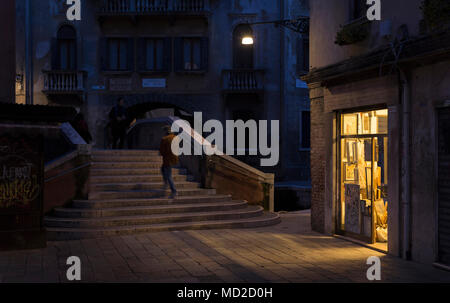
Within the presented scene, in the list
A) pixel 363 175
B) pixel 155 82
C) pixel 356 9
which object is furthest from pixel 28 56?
pixel 363 175

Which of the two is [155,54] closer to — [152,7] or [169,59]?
[169,59]

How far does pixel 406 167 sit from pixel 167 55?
1711 centimetres

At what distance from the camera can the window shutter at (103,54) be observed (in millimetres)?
23794

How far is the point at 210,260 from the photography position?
806 cm

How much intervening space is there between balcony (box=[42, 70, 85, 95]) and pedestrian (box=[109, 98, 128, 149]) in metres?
7.39

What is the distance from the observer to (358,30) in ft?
31.0

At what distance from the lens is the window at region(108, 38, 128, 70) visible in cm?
2402

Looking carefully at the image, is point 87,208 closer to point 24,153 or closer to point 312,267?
point 24,153

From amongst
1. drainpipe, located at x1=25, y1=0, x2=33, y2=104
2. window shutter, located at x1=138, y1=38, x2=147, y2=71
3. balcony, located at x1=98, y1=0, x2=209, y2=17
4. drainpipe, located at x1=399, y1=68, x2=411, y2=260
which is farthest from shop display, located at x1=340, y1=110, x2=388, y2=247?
drainpipe, located at x1=25, y1=0, x2=33, y2=104

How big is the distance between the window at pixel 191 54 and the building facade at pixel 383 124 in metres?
12.8

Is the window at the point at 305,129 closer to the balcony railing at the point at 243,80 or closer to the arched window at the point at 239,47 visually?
the balcony railing at the point at 243,80

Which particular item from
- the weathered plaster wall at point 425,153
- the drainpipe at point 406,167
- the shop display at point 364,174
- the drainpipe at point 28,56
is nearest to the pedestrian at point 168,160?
the shop display at point 364,174

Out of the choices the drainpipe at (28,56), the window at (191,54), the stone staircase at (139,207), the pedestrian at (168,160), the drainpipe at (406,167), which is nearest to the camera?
the drainpipe at (406,167)
